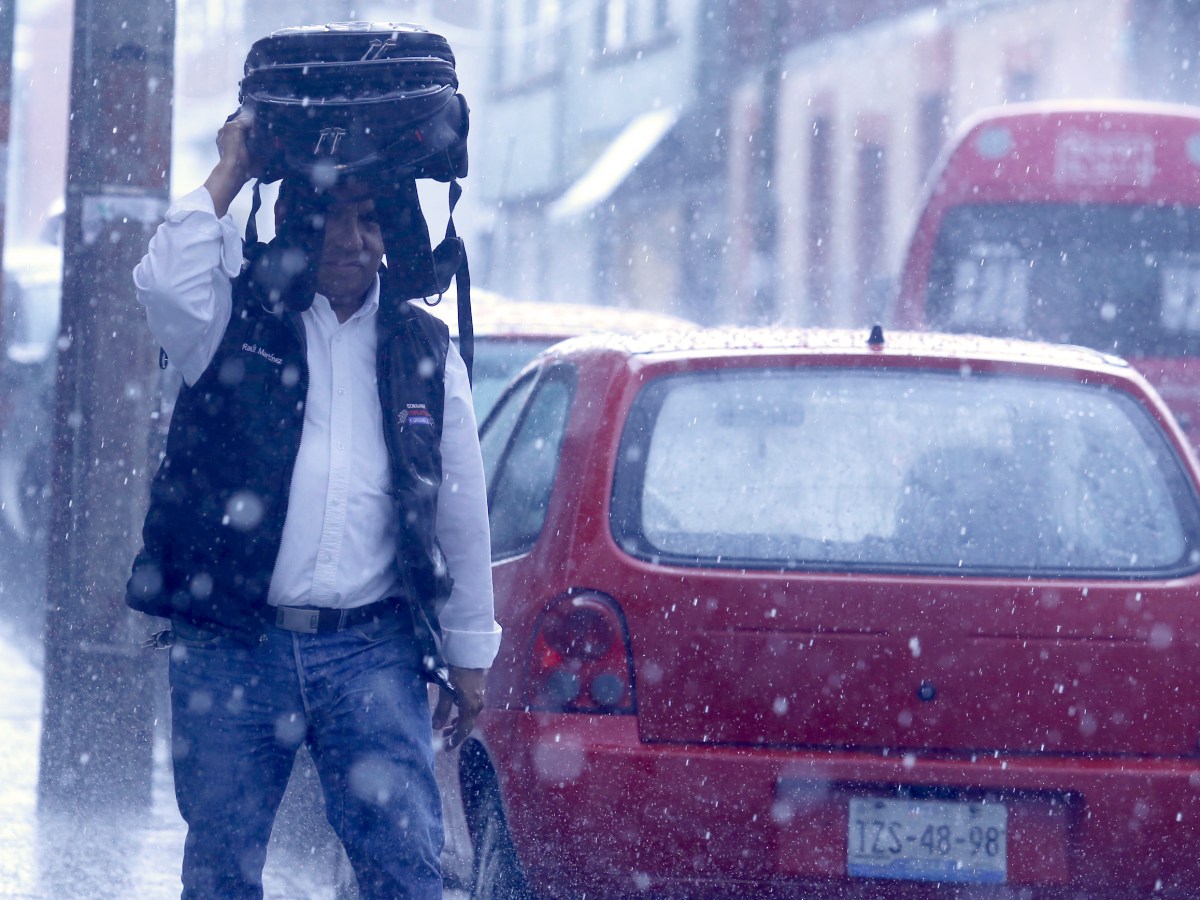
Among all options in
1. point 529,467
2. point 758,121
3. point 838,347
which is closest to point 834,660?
point 838,347

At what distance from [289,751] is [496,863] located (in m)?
0.98

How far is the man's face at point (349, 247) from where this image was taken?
3.70 metres

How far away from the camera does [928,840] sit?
14.3 ft

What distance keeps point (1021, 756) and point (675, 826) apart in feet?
2.41

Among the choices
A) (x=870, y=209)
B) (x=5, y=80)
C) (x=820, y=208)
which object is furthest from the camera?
(x=820, y=208)

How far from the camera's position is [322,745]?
3.70 meters

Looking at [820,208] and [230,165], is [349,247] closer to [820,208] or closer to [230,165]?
[230,165]

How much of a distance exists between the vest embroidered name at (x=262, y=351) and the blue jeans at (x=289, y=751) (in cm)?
46

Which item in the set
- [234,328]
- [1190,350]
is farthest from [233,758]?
[1190,350]

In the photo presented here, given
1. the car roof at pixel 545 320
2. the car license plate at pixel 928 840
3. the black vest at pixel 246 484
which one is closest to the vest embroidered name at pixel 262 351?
the black vest at pixel 246 484

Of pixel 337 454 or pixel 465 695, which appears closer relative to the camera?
pixel 337 454

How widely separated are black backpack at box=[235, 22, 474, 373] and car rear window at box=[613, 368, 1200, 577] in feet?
3.12

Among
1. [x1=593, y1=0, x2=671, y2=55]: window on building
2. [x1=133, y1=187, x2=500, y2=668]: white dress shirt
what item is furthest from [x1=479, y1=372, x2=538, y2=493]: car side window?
[x1=593, y1=0, x2=671, y2=55]: window on building

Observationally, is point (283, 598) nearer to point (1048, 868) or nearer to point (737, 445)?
point (737, 445)
